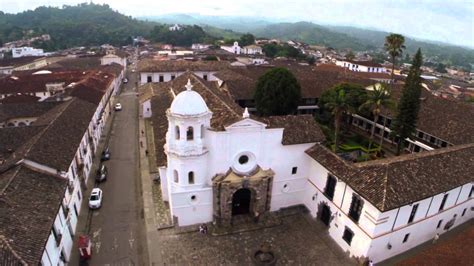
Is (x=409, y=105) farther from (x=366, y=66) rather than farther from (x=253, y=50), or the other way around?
(x=253, y=50)

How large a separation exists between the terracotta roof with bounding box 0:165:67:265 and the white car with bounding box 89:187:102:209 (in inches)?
192

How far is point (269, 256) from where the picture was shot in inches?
851

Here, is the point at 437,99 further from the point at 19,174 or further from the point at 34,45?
the point at 34,45

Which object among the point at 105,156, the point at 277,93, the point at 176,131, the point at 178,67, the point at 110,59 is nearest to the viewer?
the point at 176,131

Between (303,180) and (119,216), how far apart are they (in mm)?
18069

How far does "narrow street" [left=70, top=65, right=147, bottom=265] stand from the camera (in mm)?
23641

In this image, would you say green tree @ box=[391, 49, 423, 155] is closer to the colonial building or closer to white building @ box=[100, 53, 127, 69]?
the colonial building

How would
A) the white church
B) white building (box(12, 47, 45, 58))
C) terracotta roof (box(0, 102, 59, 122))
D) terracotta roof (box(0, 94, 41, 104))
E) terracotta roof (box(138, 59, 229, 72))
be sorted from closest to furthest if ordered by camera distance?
the white church < terracotta roof (box(0, 102, 59, 122)) < terracotta roof (box(0, 94, 41, 104)) < terracotta roof (box(138, 59, 229, 72)) < white building (box(12, 47, 45, 58))

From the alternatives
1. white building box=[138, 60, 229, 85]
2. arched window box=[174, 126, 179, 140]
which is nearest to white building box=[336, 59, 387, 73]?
white building box=[138, 60, 229, 85]

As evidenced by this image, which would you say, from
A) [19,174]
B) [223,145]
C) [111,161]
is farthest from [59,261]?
[111,161]

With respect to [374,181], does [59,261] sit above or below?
below

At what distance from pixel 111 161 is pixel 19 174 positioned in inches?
594

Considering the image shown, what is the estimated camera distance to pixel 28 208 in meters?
20.0

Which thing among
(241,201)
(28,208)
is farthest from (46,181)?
(241,201)
